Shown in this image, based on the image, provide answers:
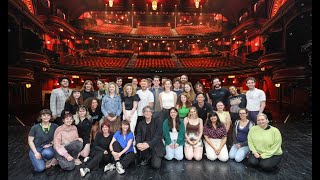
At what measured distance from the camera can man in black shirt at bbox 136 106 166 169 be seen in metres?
3.79


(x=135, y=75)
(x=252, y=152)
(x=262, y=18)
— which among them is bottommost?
(x=252, y=152)

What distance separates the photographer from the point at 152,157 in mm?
3801

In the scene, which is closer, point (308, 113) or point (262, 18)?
point (308, 113)

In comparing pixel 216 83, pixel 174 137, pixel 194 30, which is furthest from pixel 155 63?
pixel 174 137

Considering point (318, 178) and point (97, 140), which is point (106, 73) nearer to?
point (97, 140)

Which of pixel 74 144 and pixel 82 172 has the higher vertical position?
pixel 74 144

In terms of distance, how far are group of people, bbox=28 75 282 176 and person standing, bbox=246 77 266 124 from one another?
2cm

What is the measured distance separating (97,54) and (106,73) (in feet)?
16.0

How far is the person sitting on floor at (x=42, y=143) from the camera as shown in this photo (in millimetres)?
3527

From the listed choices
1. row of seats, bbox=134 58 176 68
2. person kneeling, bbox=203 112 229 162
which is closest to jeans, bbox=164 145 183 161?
person kneeling, bbox=203 112 229 162

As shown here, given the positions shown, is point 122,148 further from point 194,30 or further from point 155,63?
point 194,30

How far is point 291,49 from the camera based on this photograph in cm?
911

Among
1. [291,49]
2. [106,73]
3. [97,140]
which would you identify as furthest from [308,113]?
[106,73]

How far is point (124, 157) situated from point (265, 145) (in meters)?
2.35
